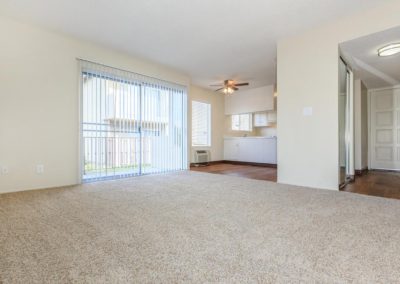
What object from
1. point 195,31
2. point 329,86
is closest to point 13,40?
point 195,31

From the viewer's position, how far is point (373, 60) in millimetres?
3820

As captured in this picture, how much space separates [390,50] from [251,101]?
381cm

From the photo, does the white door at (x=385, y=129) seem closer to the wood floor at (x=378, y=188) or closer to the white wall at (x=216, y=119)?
the wood floor at (x=378, y=188)

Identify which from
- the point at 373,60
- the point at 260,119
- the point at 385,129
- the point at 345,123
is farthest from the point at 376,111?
the point at 260,119

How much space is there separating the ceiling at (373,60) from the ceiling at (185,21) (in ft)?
1.48

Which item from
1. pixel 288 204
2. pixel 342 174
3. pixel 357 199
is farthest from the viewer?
pixel 342 174

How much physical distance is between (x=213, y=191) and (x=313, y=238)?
1629mm

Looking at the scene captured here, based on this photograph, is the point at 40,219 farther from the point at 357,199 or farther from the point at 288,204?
the point at 357,199

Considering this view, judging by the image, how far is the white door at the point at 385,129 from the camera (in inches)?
208

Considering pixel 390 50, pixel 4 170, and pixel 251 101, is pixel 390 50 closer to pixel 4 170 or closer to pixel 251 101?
pixel 251 101

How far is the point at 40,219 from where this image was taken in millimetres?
1975

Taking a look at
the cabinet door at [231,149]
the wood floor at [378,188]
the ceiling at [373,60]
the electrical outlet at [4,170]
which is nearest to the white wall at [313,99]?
the ceiling at [373,60]

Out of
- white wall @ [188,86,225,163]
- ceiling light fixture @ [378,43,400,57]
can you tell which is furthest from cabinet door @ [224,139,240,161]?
ceiling light fixture @ [378,43,400,57]

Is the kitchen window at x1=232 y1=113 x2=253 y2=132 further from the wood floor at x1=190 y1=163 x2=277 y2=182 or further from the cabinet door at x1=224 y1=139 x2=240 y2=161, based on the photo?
the wood floor at x1=190 y1=163 x2=277 y2=182
